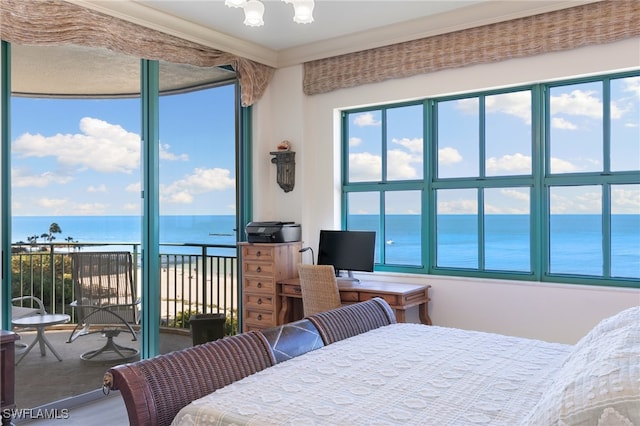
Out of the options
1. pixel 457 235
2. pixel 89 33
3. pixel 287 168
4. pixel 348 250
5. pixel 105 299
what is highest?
pixel 89 33

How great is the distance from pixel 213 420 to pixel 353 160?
3.50m

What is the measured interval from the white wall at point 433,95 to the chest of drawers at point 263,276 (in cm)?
37

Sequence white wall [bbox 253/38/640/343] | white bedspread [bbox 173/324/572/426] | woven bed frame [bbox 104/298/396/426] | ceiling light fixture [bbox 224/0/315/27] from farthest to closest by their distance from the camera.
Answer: white wall [bbox 253/38/640/343] → ceiling light fixture [bbox 224/0/315/27] → woven bed frame [bbox 104/298/396/426] → white bedspread [bbox 173/324/572/426]

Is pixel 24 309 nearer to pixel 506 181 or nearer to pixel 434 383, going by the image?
pixel 434 383

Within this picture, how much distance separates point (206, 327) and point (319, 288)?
1254 millimetres

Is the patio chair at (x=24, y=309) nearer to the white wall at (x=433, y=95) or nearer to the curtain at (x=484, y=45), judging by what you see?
the white wall at (x=433, y=95)

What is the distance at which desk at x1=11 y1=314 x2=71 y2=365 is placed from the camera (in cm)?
333

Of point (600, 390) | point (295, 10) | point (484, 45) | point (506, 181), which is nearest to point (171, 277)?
point (295, 10)

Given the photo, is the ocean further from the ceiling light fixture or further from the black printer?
the ceiling light fixture

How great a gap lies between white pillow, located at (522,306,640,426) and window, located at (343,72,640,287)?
2.32 meters

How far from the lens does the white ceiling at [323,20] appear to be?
3723mm

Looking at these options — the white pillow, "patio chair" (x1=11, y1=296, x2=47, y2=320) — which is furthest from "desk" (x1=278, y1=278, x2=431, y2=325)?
the white pillow

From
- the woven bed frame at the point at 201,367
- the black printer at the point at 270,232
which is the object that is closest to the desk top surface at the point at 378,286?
the black printer at the point at 270,232

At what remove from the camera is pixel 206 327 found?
462 centimetres
